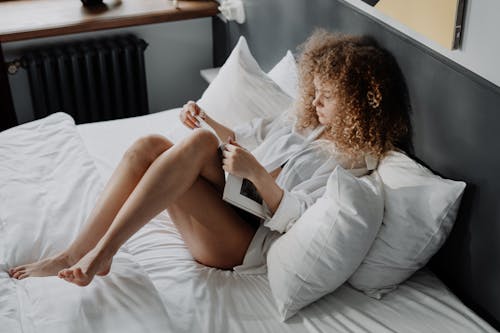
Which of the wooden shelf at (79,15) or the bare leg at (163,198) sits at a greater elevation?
the wooden shelf at (79,15)

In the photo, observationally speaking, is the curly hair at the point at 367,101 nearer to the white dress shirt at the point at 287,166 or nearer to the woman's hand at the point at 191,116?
the white dress shirt at the point at 287,166

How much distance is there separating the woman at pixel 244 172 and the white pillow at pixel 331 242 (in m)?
A: 0.12

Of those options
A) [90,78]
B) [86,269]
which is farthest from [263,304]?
[90,78]

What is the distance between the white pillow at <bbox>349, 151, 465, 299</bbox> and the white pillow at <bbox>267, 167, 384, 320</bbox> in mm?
38

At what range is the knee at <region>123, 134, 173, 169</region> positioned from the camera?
1.98 meters

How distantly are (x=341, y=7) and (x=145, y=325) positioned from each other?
3.69ft

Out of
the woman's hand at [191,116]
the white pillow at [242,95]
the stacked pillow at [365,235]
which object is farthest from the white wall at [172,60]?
the stacked pillow at [365,235]

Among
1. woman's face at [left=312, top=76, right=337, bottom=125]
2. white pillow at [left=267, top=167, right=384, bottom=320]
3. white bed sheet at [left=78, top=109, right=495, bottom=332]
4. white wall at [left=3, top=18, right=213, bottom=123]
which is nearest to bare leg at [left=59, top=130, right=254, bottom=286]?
white bed sheet at [left=78, top=109, right=495, bottom=332]

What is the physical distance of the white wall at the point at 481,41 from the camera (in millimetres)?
1584

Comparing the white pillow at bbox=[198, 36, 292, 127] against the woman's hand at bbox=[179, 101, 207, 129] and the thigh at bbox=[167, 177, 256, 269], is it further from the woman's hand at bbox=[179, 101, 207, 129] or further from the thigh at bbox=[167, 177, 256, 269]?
the thigh at bbox=[167, 177, 256, 269]

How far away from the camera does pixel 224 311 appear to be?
177 centimetres

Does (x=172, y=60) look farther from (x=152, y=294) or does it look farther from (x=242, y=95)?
(x=152, y=294)

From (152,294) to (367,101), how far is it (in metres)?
0.77

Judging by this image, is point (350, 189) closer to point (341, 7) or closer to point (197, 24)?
point (341, 7)
